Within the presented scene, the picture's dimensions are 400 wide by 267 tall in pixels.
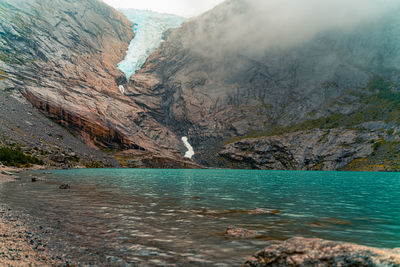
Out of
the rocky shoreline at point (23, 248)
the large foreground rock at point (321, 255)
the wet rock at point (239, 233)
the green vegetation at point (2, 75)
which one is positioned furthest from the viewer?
the green vegetation at point (2, 75)

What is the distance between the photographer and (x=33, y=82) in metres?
166

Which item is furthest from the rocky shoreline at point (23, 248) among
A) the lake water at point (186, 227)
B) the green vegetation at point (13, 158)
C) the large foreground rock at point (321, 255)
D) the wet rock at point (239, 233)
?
the green vegetation at point (13, 158)

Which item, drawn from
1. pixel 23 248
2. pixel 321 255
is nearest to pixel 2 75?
pixel 23 248

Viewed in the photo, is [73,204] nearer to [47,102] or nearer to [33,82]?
[47,102]

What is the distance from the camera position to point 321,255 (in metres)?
7.77

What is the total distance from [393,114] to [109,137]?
205 meters

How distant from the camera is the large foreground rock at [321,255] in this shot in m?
7.14

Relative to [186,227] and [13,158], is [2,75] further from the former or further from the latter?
[186,227]

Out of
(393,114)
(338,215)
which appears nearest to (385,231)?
(338,215)

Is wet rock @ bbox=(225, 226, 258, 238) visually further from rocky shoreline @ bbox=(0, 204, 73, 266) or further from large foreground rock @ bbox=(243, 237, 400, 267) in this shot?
rocky shoreline @ bbox=(0, 204, 73, 266)

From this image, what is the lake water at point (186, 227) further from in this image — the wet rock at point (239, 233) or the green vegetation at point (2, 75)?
the green vegetation at point (2, 75)

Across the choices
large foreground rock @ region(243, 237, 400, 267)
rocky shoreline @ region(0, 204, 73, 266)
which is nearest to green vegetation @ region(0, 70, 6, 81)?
rocky shoreline @ region(0, 204, 73, 266)

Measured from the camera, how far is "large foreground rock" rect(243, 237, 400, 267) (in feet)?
23.4

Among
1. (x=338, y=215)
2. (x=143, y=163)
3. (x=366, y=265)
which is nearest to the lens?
(x=366, y=265)
